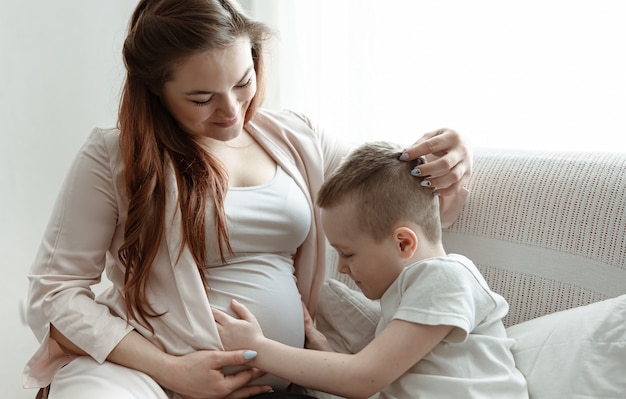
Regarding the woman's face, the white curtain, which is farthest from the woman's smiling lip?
the white curtain

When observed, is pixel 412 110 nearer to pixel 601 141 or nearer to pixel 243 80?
pixel 601 141

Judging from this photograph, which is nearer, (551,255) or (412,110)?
(551,255)

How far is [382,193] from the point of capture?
Answer: 131 centimetres

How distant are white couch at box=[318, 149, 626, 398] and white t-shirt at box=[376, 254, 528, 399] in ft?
0.25

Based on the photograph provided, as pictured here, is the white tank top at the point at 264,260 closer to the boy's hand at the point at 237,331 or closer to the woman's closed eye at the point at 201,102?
the boy's hand at the point at 237,331

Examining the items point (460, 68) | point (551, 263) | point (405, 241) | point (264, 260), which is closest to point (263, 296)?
point (264, 260)

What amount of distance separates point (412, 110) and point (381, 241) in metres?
0.94

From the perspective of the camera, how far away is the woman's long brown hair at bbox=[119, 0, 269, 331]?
1.36m

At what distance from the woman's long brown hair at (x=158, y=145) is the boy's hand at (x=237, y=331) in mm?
105

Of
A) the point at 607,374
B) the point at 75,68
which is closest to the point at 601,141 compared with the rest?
the point at 607,374

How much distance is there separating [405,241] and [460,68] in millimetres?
887

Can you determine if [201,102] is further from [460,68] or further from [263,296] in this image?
[460,68]

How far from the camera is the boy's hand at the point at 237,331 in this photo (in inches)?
54.2

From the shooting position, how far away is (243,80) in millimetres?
1425
